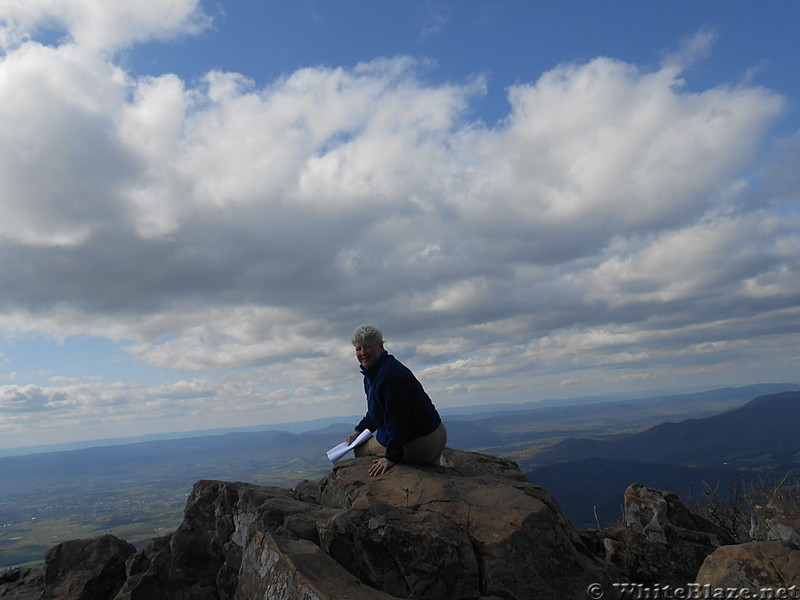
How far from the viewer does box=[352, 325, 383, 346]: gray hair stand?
35.8 feet

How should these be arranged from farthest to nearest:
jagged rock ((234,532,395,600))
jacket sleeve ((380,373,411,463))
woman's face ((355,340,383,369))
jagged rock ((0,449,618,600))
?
woman's face ((355,340,383,369))
jacket sleeve ((380,373,411,463))
jagged rock ((0,449,618,600))
jagged rock ((234,532,395,600))

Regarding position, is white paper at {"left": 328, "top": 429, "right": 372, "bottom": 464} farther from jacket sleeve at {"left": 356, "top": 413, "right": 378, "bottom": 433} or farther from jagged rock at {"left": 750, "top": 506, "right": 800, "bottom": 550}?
jagged rock at {"left": 750, "top": 506, "right": 800, "bottom": 550}

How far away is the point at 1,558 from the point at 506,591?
14103 centimetres

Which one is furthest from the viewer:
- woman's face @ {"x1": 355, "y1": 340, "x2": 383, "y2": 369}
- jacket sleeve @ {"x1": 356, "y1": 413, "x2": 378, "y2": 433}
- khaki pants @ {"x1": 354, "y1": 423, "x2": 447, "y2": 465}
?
jacket sleeve @ {"x1": 356, "y1": 413, "x2": 378, "y2": 433}

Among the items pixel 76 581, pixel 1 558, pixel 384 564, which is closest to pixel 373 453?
pixel 384 564

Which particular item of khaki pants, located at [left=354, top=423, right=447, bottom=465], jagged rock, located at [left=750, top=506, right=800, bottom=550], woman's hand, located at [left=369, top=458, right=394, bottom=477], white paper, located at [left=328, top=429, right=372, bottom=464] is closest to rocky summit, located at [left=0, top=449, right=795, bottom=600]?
woman's hand, located at [left=369, top=458, right=394, bottom=477]

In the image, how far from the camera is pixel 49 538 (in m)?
130

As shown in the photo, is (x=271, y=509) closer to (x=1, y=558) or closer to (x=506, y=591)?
(x=506, y=591)

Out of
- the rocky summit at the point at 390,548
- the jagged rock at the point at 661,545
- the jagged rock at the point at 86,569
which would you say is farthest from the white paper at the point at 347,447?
the jagged rock at the point at 661,545

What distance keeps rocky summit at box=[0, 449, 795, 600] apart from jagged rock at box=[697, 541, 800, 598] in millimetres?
48

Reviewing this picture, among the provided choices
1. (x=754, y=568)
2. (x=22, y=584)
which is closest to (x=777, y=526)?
(x=754, y=568)

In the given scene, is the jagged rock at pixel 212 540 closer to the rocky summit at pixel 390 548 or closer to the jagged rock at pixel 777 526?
the rocky summit at pixel 390 548

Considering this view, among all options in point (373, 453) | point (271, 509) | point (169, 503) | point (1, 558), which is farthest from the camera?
point (169, 503)

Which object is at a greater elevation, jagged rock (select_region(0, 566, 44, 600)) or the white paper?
the white paper
